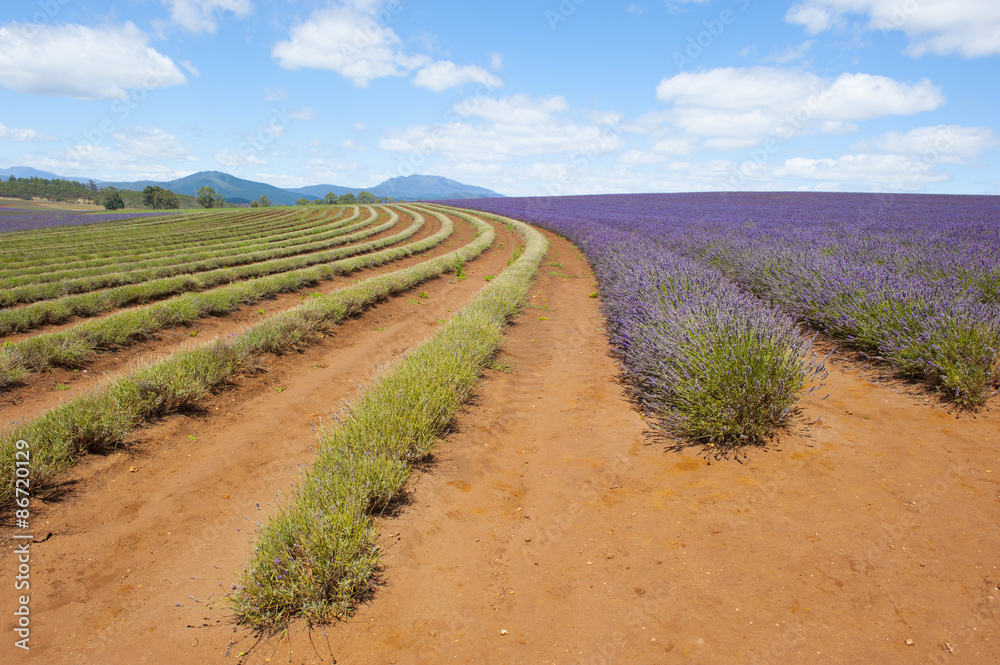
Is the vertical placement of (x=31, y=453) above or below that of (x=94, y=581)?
above

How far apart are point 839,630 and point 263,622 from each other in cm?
292

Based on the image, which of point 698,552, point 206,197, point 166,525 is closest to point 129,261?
point 166,525

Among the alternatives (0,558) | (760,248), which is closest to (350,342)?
(0,558)

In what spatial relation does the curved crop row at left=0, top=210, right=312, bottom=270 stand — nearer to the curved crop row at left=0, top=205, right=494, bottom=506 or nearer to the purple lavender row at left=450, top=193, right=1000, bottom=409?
the curved crop row at left=0, top=205, right=494, bottom=506

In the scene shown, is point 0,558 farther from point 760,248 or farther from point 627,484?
point 760,248

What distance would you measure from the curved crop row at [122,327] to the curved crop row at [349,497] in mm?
5064

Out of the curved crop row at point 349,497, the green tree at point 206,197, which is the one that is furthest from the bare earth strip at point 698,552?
the green tree at point 206,197

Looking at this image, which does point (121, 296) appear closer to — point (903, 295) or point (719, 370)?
point (719, 370)

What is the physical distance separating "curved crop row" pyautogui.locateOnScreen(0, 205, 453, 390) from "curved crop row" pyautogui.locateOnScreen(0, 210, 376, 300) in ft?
12.1

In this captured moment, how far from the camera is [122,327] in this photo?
7988 millimetres

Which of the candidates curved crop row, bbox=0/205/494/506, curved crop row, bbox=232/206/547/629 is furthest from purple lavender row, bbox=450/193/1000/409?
curved crop row, bbox=0/205/494/506

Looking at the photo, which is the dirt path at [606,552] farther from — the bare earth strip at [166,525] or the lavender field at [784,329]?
the lavender field at [784,329]

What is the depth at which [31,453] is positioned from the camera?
12.5 feet

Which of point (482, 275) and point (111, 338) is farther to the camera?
point (482, 275)
